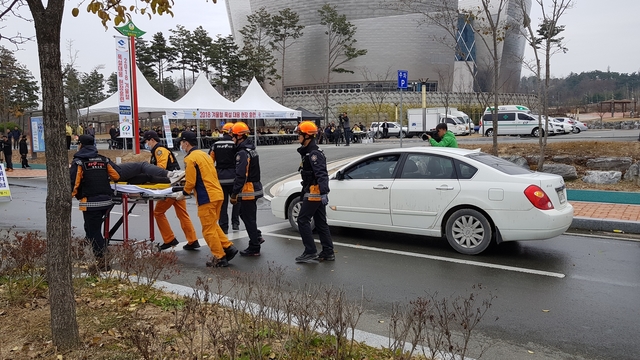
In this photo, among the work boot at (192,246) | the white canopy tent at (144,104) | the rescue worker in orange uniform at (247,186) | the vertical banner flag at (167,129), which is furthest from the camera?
the vertical banner flag at (167,129)

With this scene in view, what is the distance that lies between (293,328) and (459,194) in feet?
13.3

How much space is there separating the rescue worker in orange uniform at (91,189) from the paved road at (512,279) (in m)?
1.16

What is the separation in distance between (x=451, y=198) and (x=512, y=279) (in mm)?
1532

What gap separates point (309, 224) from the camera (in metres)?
6.85

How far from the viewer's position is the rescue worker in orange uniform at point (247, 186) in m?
7.29

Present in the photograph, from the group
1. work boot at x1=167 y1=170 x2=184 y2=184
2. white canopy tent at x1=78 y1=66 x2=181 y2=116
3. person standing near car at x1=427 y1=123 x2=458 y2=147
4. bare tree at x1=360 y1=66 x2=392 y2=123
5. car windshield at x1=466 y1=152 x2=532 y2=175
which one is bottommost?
work boot at x1=167 y1=170 x2=184 y2=184

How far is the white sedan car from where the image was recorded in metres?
6.72

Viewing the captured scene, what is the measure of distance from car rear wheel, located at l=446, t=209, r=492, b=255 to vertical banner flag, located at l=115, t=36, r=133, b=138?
13733 millimetres

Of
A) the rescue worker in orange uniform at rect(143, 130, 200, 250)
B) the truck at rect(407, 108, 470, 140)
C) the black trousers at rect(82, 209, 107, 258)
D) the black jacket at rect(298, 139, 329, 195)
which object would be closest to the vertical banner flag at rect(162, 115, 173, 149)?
the rescue worker in orange uniform at rect(143, 130, 200, 250)

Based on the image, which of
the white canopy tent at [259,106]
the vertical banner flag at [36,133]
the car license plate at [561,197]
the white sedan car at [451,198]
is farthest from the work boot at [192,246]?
the white canopy tent at [259,106]

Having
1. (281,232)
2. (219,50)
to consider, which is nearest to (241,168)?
(281,232)

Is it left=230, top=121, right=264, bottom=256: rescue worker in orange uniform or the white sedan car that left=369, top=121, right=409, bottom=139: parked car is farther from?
left=230, top=121, right=264, bottom=256: rescue worker in orange uniform

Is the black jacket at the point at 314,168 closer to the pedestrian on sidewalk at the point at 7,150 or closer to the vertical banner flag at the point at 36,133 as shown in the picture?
the pedestrian on sidewalk at the point at 7,150

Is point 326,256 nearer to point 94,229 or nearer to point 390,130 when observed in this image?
point 94,229
